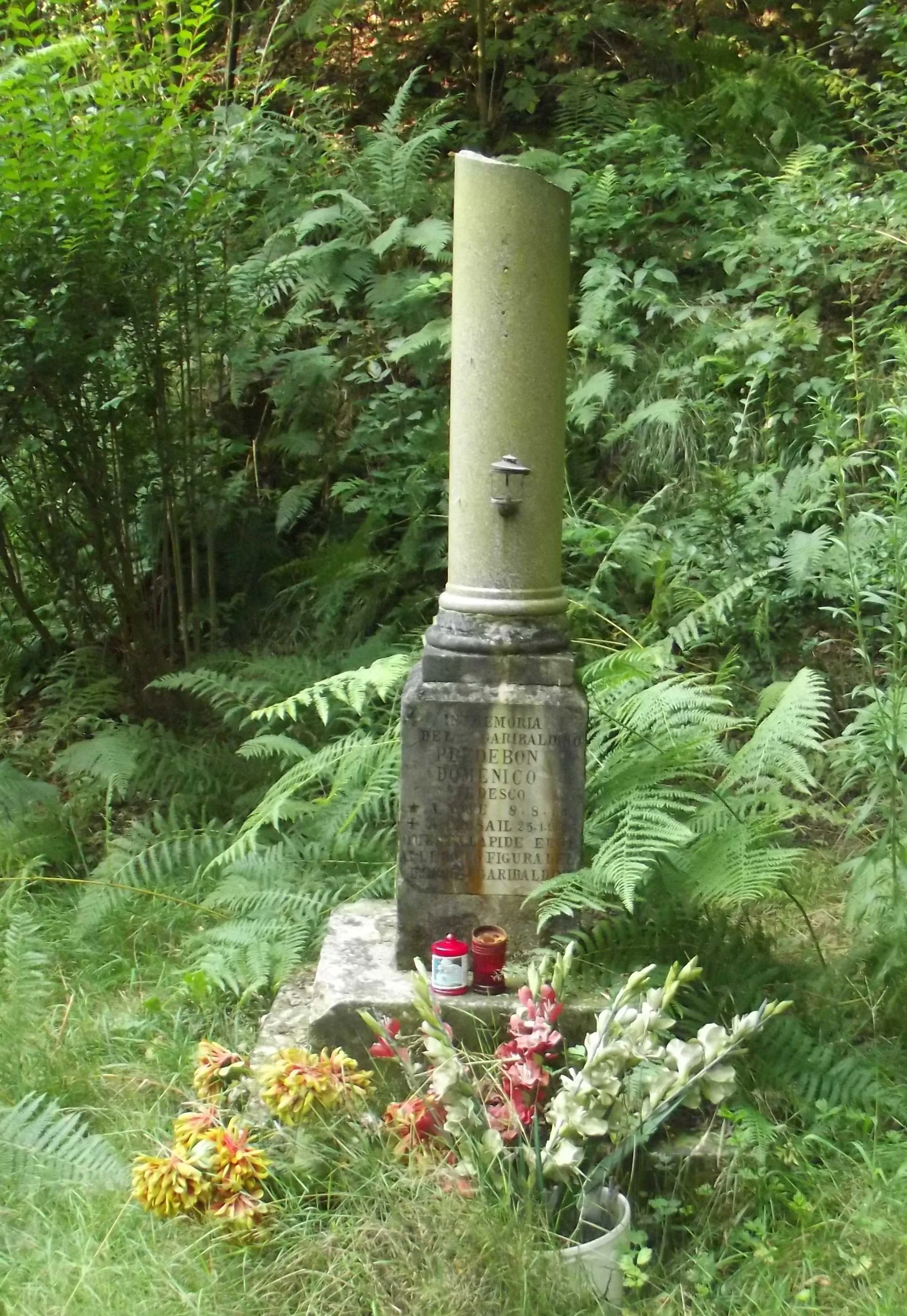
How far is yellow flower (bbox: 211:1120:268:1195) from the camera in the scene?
7.79 feet

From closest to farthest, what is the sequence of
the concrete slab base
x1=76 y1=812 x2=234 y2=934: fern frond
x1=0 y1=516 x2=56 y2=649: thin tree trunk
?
the concrete slab base → x1=76 y1=812 x2=234 y2=934: fern frond → x1=0 y1=516 x2=56 y2=649: thin tree trunk

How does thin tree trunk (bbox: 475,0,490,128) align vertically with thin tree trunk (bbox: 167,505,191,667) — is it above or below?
above

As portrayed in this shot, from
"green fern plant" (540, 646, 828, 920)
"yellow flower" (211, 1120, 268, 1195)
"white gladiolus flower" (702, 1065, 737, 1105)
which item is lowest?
"yellow flower" (211, 1120, 268, 1195)

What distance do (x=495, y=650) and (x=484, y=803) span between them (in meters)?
0.40

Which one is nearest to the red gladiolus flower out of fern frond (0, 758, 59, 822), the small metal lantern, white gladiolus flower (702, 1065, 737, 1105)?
white gladiolus flower (702, 1065, 737, 1105)

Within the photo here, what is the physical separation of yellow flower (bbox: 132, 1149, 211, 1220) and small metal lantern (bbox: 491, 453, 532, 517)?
1665 mm

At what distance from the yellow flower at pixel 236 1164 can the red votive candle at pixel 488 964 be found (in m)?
0.71

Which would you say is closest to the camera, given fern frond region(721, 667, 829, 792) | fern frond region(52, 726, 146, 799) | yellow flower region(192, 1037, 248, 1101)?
yellow flower region(192, 1037, 248, 1101)

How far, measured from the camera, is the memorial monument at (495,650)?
2992 millimetres

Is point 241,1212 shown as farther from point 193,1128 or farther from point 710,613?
point 710,613

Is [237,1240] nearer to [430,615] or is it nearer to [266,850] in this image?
[266,850]

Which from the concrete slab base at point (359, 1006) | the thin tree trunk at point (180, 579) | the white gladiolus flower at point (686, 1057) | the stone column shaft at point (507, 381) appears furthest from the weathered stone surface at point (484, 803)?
the thin tree trunk at point (180, 579)

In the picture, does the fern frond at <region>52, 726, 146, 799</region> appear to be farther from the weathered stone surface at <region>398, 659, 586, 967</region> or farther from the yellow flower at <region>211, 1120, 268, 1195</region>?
the yellow flower at <region>211, 1120, 268, 1195</region>

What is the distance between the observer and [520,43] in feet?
25.0
